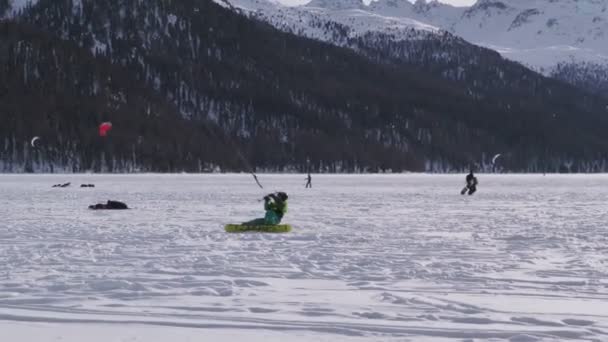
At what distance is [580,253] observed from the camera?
603 inches

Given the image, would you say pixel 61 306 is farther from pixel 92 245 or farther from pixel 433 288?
pixel 92 245

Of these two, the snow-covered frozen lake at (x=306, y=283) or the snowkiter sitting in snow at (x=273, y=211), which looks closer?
the snow-covered frozen lake at (x=306, y=283)

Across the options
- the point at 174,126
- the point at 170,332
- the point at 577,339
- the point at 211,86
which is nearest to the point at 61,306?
the point at 170,332

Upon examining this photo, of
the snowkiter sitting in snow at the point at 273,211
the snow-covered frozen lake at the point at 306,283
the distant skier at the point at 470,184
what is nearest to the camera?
the snow-covered frozen lake at the point at 306,283

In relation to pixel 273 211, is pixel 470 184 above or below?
above

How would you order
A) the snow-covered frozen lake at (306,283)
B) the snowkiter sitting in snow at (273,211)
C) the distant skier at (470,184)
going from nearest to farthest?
the snow-covered frozen lake at (306,283), the snowkiter sitting in snow at (273,211), the distant skier at (470,184)

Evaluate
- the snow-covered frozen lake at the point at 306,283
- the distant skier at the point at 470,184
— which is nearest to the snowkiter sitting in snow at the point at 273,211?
the snow-covered frozen lake at the point at 306,283

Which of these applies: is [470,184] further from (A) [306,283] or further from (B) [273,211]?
(A) [306,283]

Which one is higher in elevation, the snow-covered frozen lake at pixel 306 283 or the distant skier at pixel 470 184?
the distant skier at pixel 470 184

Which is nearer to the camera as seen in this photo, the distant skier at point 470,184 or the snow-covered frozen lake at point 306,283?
the snow-covered frozen lake at point 306,283

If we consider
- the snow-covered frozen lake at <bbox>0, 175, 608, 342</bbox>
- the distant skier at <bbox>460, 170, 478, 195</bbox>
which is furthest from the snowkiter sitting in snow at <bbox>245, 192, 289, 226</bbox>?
the distant skier at <bbox>460, 170, 478, 195</bbox>

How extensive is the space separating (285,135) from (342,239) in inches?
6490

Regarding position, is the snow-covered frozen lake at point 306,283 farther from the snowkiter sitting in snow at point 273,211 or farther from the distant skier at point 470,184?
the distant skier at point 470,184

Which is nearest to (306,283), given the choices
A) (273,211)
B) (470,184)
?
(273,211)
